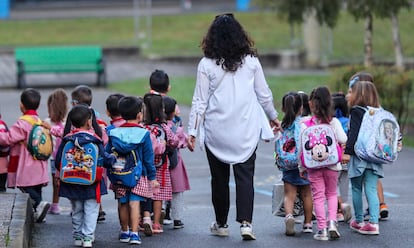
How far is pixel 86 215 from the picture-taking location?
8672mm

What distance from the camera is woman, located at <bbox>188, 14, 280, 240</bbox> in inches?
346

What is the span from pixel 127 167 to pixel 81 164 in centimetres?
40

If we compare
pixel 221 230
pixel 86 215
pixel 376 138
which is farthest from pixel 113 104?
pixel 376 138

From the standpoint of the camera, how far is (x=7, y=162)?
1030cm

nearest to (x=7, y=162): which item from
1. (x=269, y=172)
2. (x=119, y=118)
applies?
(x=119, y=118)

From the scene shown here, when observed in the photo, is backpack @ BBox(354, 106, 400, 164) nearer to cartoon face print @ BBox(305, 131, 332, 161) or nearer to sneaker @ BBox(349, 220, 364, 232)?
cartoon face print @ BBox(305, 131, 332, 161)

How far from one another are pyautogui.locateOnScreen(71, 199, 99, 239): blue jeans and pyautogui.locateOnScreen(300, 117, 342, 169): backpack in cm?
182

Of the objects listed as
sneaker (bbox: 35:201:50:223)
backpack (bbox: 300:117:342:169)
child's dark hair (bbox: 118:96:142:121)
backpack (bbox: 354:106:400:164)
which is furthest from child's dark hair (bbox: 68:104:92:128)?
backpack (bbox: 354:106:400:164)

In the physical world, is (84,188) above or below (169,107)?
below

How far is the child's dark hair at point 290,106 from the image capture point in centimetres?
916

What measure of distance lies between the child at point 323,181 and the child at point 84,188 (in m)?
1.76

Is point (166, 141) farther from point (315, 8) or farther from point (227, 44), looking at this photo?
point (315, 8)

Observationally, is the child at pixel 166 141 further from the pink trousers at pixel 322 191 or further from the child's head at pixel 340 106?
the child's head at pixel 340 106

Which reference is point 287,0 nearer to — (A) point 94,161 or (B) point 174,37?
(B) point 174,37
